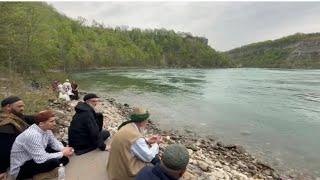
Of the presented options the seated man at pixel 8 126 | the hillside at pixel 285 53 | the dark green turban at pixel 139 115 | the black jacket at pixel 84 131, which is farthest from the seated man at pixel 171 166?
the hillside at pixel 285 53

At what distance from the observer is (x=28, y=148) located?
20.7 feet

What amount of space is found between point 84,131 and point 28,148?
1796 mm

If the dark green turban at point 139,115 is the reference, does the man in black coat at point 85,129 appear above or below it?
below

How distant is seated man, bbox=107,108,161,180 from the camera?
582 centimetres

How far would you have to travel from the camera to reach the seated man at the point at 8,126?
22.0 ft

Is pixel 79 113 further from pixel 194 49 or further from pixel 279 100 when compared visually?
pixel 194 49

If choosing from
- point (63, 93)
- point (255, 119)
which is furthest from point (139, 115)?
point (255, 119)

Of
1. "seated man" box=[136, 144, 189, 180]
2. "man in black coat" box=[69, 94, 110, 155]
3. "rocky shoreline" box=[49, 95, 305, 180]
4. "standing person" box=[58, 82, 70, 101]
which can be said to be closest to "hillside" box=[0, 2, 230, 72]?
"standing person" box=[58, 82, 70, 101]

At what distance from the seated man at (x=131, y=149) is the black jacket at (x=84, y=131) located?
6.08 ft

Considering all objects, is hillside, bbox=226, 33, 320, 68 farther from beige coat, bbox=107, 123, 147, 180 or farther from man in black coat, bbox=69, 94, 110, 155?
beige coat, bbox=107, 123, 147, 180

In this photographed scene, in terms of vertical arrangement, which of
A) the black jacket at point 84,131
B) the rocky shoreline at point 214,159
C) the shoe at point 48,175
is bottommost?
the rocky shoreline at point 214,159

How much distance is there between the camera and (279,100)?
30.3m

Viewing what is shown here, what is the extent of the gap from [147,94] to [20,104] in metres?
25.4

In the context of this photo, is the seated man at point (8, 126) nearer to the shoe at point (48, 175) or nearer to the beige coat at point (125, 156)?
the shoe at point (48, 175)
